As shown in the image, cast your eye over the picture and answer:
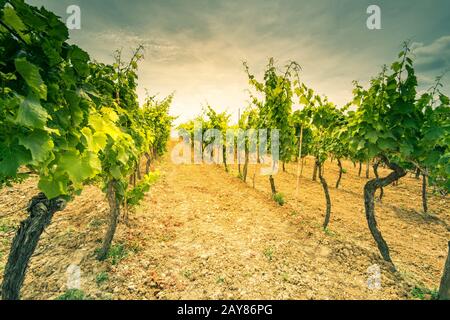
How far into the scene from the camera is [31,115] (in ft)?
4.49

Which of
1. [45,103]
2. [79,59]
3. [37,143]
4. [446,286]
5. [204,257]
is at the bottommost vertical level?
[204,257]

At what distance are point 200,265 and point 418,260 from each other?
7057 millimetres

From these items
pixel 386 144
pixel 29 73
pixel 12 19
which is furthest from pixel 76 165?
pixel 386 144

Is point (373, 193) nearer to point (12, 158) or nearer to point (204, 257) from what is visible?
point (204, 257)

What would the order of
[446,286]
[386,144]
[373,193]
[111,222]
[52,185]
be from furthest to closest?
[373,193], [111,222], [386,144], [446,286], [52,185]

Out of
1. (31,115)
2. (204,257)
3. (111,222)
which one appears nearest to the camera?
(31,115)

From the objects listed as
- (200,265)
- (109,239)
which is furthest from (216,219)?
(109,239)

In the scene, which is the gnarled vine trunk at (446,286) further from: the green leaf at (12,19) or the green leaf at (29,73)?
the green leaf at (12,19)

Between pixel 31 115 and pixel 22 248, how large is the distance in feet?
11.2

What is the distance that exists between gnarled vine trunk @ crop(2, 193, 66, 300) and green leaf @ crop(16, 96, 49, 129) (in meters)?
3.14

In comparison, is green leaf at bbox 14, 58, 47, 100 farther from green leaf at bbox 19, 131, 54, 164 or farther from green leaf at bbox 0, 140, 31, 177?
green leaf at bbox 0, 140, 31, 177
